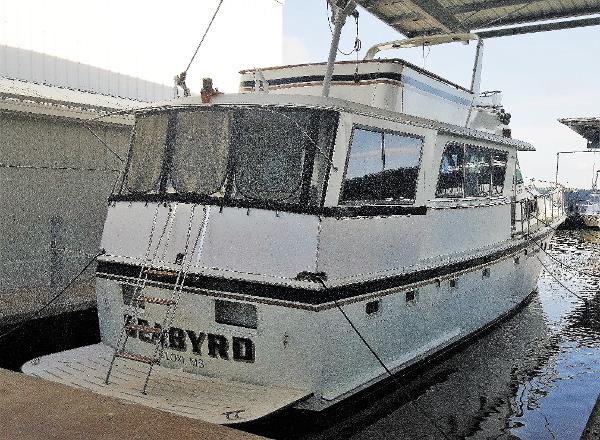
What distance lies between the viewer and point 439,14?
12.1m

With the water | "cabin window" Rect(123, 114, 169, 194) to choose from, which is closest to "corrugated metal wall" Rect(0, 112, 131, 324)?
"cabin window" Rect(123, 114, 169, 194)

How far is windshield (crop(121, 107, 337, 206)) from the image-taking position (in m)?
6.02

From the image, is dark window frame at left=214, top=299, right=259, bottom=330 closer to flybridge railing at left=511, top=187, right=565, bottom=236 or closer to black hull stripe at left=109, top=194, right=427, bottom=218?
black hull stripe at left=109, top=194, right=427, bottom=218

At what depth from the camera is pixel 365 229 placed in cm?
639

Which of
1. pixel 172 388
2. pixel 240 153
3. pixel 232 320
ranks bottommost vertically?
pixel 172 388

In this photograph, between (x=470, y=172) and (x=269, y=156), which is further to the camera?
(x=470, y=172)

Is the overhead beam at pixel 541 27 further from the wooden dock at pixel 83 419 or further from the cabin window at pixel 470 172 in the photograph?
the wooden dock at pixel 83 419

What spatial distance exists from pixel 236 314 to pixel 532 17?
35.7ft

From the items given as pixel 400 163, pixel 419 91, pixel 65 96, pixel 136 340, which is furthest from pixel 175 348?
pixel 65 96

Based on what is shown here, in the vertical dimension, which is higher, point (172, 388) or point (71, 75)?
point (71, 75)

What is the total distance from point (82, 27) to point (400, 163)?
326 inches

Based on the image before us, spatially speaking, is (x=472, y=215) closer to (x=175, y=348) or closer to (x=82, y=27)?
(x=175, y=348)

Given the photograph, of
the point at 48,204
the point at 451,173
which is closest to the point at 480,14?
the point at 451,173

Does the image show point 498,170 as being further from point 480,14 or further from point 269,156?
point 269,156
